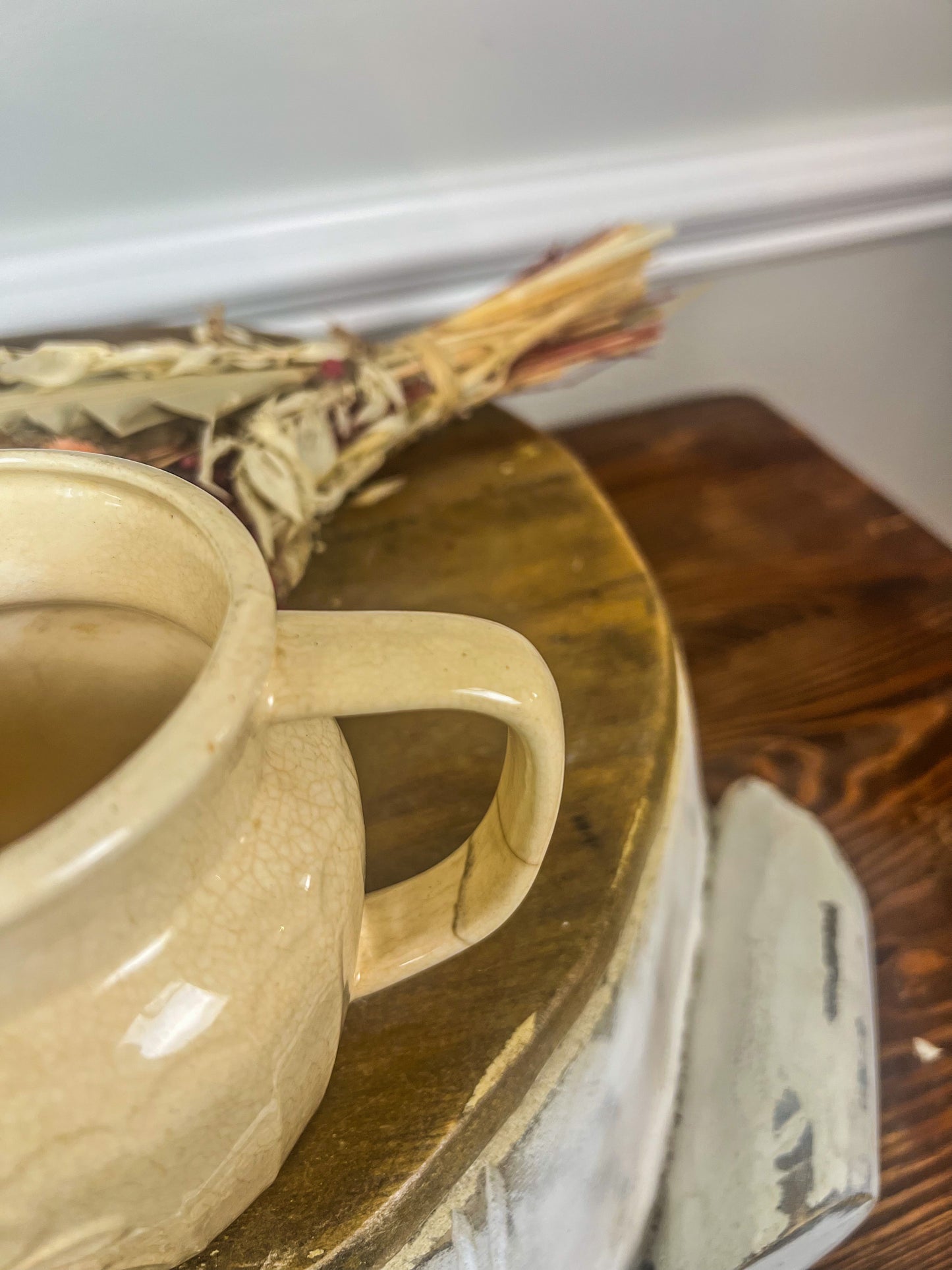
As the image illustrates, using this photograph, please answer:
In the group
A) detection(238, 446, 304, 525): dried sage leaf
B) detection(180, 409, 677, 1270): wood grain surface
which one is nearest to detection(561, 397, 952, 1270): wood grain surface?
detection(180, 409, 677, 1270): wood grain surface

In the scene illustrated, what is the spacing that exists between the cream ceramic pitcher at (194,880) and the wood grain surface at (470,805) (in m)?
0.03

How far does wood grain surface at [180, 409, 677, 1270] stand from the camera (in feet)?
0.68

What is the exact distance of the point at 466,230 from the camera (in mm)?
558

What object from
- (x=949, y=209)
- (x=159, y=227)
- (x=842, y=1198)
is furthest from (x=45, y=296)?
(x=949, y=209)

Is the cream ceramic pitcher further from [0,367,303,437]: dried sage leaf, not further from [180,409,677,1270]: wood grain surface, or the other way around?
[0,367,303,437]: dried sage leaf

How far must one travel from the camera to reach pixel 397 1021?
239mm

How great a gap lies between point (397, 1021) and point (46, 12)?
473 mm

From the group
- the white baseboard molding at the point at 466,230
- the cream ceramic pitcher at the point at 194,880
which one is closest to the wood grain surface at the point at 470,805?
the cream ceramic pitcher at the point at 194,880

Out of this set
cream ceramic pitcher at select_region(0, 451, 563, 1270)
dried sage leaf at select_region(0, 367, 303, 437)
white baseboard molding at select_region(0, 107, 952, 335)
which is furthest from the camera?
white baseboard molding at select_region(0, 107, 952, 335)

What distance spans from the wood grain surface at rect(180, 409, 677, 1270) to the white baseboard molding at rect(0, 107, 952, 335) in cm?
15

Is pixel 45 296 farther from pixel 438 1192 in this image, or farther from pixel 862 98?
pixel 862 98

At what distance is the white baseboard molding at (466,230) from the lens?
490 millimetres

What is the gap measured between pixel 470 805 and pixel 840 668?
275mm

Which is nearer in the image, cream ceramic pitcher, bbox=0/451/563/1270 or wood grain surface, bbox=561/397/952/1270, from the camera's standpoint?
cream ceramic pitcher, bbox=0/451/563/1270
